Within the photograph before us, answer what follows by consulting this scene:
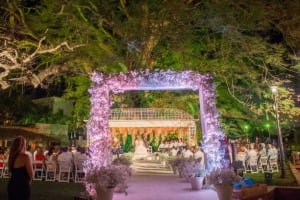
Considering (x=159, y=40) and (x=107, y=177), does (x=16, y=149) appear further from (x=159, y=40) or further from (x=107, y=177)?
(x=159, y=40)

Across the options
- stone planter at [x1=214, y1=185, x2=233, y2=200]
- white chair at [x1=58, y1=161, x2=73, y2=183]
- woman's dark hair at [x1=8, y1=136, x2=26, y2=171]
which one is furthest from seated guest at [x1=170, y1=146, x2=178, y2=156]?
woman's dark hair at [x1=8, y1=136, x2=26, y2=171]

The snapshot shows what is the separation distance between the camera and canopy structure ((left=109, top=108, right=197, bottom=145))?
694 inches

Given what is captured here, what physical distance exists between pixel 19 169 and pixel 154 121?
518 inches

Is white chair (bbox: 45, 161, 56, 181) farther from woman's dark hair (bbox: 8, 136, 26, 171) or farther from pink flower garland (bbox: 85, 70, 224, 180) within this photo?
woman's dark hair (bbox: 8, 136, 26, 171)

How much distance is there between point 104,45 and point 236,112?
7472 mm

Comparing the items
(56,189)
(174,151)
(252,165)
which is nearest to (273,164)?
(252,165)

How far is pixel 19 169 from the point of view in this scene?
5250mm

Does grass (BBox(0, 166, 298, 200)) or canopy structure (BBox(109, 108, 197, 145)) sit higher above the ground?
canopy structure (BBox(109, 108, 197, 145))

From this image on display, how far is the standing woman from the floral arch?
11.8ft

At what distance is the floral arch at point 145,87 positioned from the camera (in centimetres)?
909

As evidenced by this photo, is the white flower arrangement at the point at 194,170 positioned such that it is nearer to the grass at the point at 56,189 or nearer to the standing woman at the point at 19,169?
the grass at the point at 56,189

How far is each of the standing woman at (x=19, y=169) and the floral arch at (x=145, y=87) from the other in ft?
11.8

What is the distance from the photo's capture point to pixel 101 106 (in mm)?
9297

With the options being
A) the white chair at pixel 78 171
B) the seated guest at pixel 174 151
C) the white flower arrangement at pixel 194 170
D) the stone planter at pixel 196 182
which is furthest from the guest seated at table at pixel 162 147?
the stone planter at pixel 196 182
